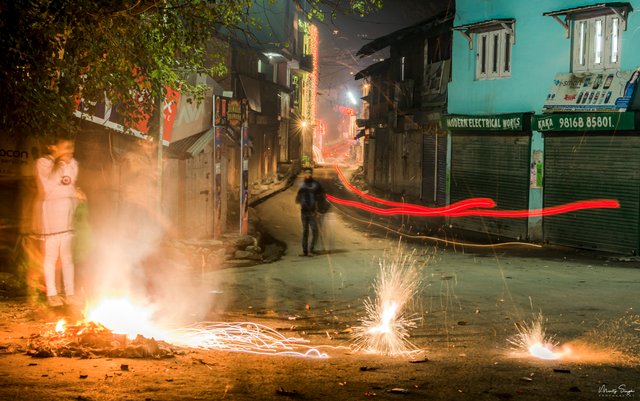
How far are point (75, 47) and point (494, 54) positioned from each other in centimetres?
1705

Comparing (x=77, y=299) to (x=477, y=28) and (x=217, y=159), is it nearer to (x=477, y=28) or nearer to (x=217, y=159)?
(x=217, y=159)

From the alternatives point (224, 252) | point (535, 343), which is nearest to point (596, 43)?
point (224, 252)

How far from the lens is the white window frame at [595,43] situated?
18781mm

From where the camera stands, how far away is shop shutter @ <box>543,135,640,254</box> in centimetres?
1803

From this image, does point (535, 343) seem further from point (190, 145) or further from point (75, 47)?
point (190, 145)

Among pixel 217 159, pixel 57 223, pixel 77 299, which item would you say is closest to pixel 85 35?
pixel 57 223

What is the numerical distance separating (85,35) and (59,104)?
988 millimetres

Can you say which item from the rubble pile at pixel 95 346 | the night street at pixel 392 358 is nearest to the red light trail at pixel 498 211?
the night street at pixel 392 358

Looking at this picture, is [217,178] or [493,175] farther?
[493,175]

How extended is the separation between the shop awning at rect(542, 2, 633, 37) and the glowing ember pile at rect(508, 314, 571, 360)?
12.4m

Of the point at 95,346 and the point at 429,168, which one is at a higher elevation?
the point at 429,168

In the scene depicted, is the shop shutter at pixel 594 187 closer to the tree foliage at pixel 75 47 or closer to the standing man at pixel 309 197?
the standing man at pixel 309 197

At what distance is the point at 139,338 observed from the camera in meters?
6.99

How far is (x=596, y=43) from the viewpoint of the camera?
762 inches
